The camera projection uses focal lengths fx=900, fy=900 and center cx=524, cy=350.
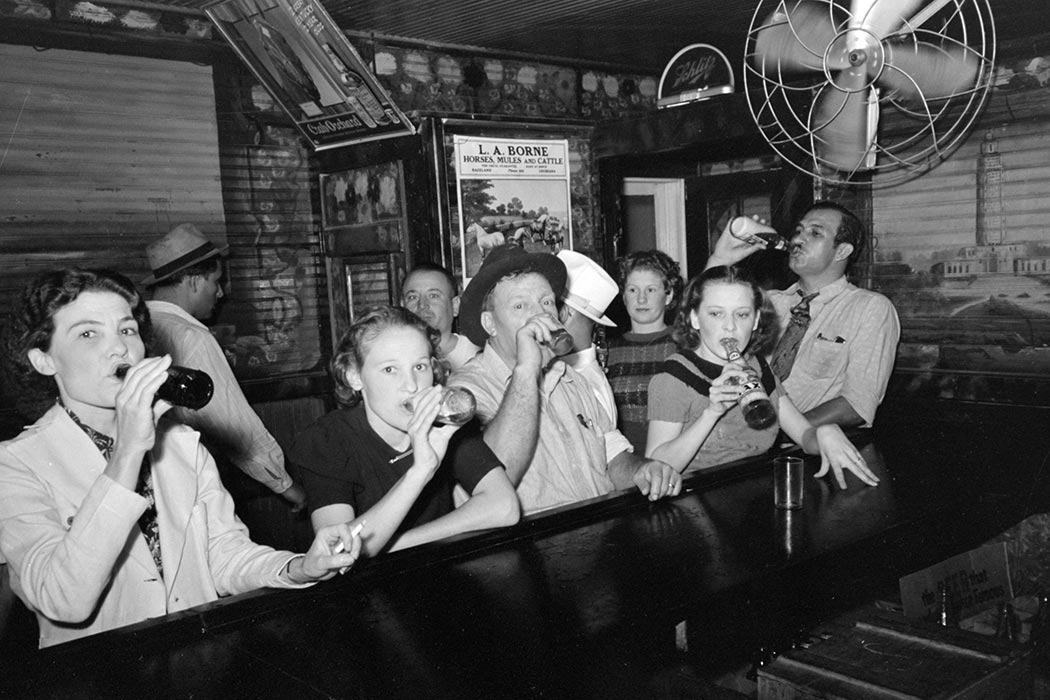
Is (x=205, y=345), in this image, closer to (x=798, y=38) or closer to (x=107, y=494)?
(x=107, y=494)

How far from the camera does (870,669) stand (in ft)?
5.85

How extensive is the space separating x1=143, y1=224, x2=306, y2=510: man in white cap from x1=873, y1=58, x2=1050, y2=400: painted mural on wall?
3024 mm

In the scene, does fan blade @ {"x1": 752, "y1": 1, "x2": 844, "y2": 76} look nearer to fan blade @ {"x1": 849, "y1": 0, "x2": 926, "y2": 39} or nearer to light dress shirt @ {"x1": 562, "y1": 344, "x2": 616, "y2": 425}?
fan blade @ {"x1": 849, "y1": 0, "x2": 926, "y2": 39}

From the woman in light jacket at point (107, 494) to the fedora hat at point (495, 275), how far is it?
3.49 ft

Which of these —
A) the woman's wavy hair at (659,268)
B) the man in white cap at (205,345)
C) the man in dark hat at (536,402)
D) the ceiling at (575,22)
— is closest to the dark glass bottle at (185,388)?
the man in dark hat at (536,402)

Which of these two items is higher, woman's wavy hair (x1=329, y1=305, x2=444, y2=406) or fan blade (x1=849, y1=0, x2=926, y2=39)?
fan blade (x1=849, y1=0, x2=926, y2=39)

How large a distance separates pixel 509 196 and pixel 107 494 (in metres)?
3.13

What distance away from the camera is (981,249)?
4.09 m

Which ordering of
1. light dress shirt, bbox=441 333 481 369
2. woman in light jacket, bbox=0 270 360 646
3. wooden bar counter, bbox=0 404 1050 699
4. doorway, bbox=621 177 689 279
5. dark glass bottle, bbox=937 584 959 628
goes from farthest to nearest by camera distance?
doorway, bbox=621 177 689 279 → light dress shirt, bbox=441 333 481 369 → dark glass bottle, bbox=937 584 959 628 → woman in light jacket, bbox=0 270 360 646 → wooden bar counter, bbox=0 404 1050 699

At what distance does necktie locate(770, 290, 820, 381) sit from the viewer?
3.95m

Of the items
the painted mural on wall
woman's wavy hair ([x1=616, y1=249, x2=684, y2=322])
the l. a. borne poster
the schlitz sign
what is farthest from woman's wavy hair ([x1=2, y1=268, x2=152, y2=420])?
the painted mural on wall

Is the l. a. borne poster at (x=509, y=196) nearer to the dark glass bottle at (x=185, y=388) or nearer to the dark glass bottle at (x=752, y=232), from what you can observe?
the dark glass bottle at (x=752, y=232)

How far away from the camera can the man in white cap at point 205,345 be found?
3.76 metres

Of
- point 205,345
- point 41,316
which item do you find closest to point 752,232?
point 205,345
